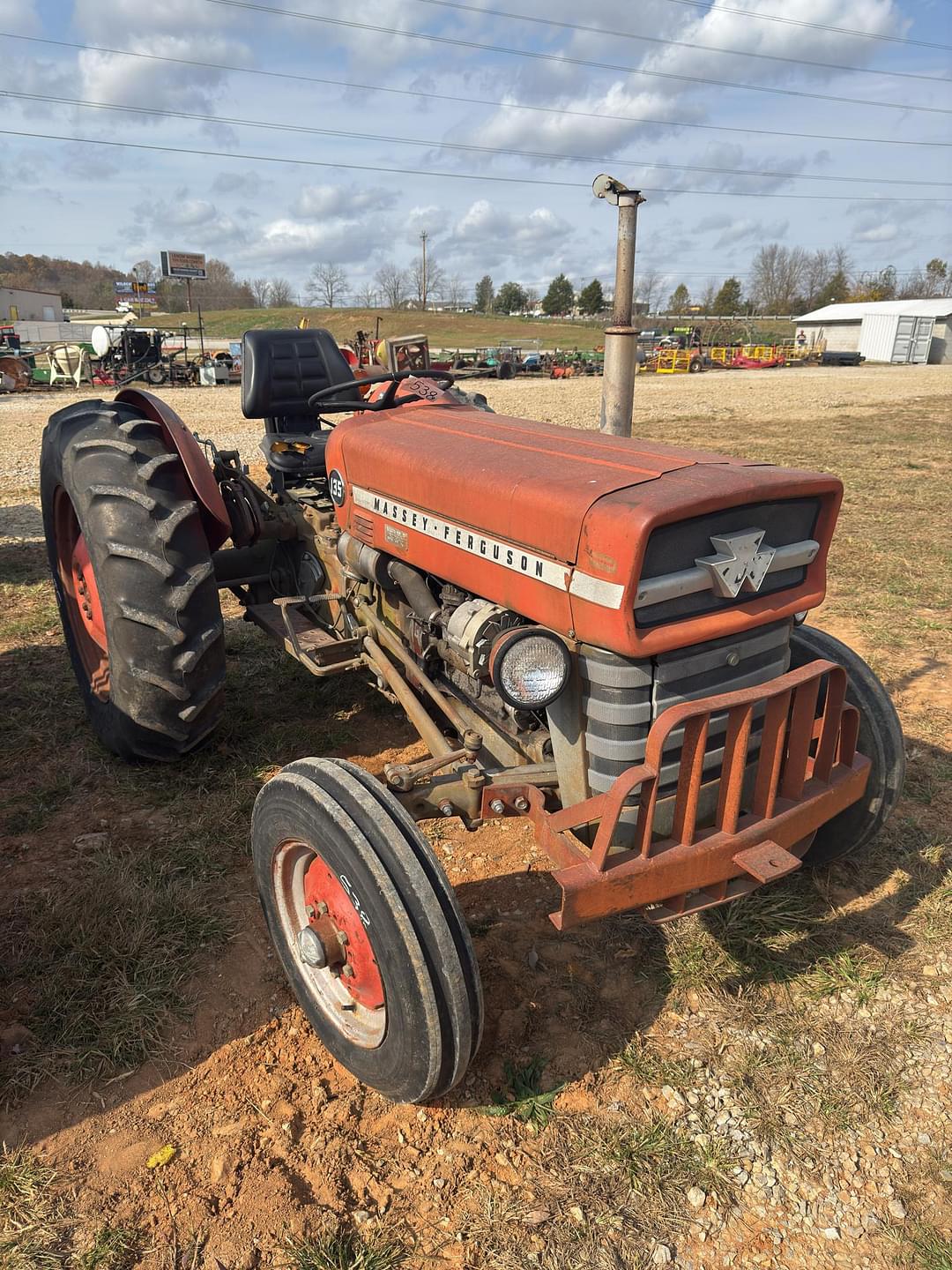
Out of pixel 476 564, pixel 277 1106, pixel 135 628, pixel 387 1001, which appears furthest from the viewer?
pixel 135 628

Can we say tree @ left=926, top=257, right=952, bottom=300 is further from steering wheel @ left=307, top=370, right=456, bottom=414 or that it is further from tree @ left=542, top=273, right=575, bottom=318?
steering wheel @ left=307, top=370, right=456, bottom=414

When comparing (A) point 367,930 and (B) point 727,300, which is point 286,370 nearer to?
(A) point 367,930

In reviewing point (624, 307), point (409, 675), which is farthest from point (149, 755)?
point (624, 307)

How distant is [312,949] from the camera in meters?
2.10

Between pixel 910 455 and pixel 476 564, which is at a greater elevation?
pixel 476 564

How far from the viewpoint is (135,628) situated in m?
2.92

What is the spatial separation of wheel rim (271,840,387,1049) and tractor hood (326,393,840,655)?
860mm

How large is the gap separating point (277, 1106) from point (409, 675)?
1.40 meters

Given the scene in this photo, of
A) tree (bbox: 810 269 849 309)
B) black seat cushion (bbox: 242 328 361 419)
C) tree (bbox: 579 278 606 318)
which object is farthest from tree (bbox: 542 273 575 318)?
black seat cushion (bbox: 242 328 361 419)

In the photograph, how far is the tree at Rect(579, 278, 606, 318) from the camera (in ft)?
225

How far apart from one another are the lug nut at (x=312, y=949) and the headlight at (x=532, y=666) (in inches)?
30.7

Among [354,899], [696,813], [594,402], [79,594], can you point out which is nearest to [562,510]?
[696,813]

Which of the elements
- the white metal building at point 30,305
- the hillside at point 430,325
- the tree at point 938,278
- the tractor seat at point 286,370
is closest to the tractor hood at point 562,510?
the tractor seat at point 286,370

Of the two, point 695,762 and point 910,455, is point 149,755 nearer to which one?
point 695,762
